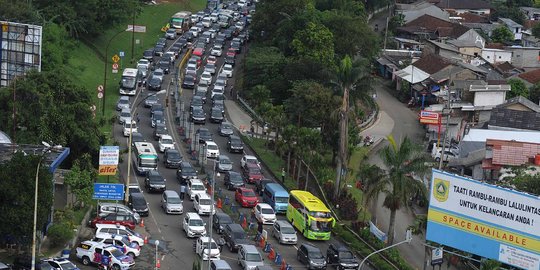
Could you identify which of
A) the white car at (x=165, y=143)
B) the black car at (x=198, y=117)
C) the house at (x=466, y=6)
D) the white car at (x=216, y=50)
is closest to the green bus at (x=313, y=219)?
the white car at (x=165, y=143)

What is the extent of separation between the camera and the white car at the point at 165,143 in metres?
89.7

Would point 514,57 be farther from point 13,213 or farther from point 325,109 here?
point 13,213

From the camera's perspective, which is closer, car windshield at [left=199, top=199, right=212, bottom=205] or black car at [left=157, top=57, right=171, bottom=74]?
car windshield at [left=199, top=199, right=212, bottom=205]

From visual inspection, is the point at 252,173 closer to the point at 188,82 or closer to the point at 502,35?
the point at 188,82

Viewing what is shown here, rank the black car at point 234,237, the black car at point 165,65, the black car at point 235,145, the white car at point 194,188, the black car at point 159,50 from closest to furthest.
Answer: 1. the black car at point 234,237
2. the white car at point 194,188
3. the black car at point 235,145
4. the black car at point 165,65
5. the black car at point 159,50

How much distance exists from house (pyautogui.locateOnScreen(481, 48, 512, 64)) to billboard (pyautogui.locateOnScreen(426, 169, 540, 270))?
85.2 metres

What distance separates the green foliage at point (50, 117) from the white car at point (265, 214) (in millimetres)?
12551

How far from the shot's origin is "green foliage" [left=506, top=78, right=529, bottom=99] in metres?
126

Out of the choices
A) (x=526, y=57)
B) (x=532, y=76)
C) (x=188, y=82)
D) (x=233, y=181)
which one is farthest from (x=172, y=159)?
(x=526, y=57)

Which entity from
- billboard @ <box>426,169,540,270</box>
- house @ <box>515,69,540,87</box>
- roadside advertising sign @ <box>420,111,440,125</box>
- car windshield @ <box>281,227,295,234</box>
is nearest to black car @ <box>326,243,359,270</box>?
car windshield @ <box>281,227,295,234</box>

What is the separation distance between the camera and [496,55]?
150m

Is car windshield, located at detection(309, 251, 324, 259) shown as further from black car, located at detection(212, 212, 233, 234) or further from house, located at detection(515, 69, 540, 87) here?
house, located at detection(515, 69, 540, 87)

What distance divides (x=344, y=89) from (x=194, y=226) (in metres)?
18.8

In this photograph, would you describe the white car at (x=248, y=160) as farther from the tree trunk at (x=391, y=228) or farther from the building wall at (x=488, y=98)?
the building wall at (x=488, y=98)
